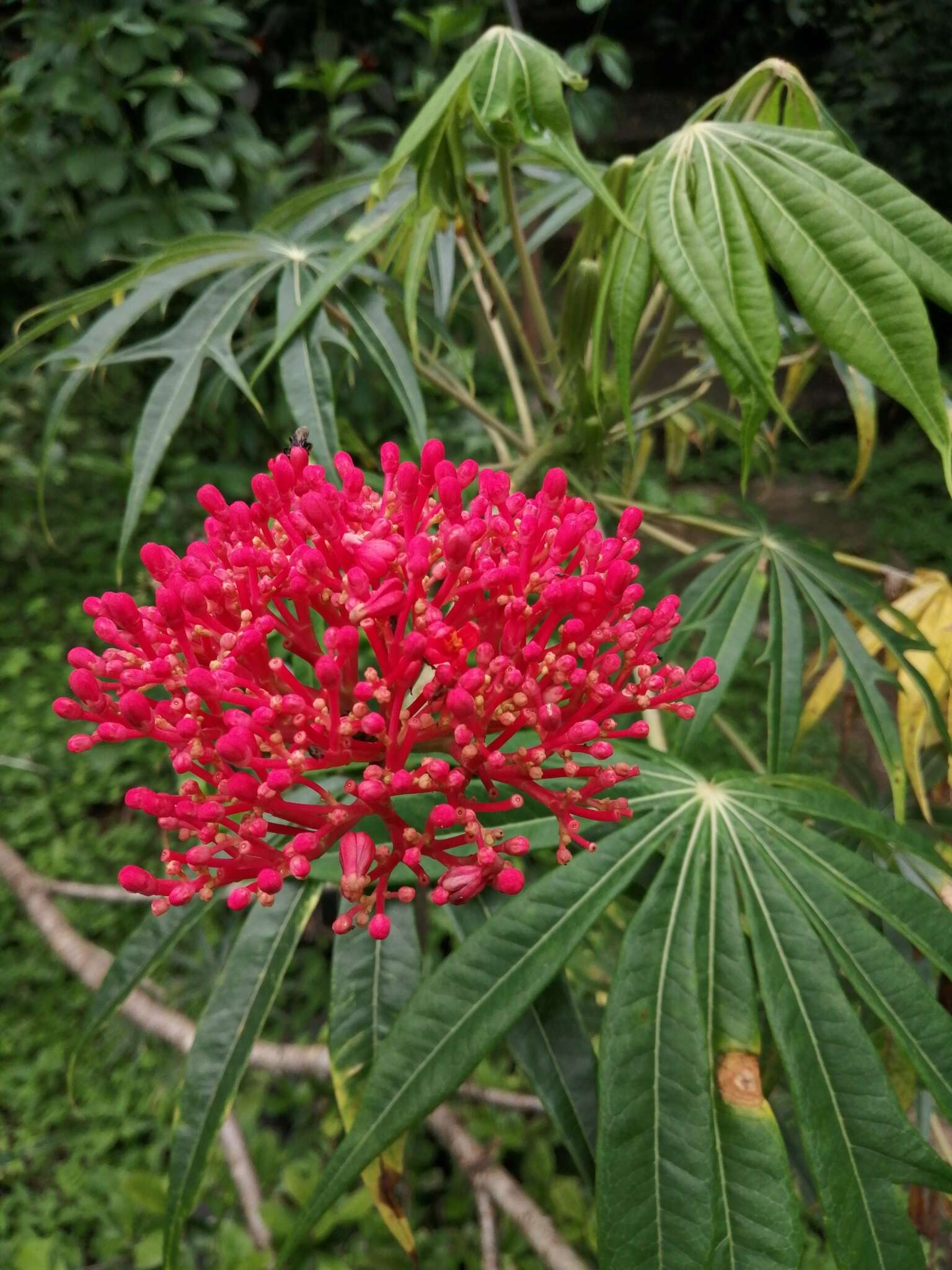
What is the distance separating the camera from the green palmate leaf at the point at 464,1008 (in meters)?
0.65

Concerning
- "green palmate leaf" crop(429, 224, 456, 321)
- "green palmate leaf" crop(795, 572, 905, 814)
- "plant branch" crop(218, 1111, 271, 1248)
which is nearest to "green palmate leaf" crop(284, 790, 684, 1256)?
"green palmate leaf" crop(795, 572, 905, 814)

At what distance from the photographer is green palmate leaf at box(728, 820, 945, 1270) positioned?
61 cm

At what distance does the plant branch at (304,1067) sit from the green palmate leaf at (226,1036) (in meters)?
0.29

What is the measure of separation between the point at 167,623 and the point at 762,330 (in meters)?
0.57

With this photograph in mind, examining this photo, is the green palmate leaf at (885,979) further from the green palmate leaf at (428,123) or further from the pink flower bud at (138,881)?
the green palmate leaf at (428,123)

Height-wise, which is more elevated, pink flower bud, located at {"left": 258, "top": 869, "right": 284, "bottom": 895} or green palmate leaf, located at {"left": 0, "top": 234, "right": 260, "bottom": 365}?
green palmate leaf, located at {"left": 0, "top": 234, "right": 260, "bottom": 365}

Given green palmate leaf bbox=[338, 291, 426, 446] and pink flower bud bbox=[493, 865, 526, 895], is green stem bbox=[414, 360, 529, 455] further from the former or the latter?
pink flower bud bbox=[493, 865, 526, 895]

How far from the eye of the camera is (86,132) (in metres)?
2.44

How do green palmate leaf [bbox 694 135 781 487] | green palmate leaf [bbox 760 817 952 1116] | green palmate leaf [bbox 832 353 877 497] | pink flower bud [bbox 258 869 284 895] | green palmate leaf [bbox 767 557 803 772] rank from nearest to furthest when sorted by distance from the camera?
pink flower bud [bbox 258 869 284 895] → green palmate leaf [bbox 760 817 952 1116] → green palmate leaf [bbox 694 135 781 487] → green palmate leaf [bbox 767 557 803 772] → green palmate leaf [bbox 832 353 877 497]

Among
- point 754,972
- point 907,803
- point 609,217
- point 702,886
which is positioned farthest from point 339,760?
point 907,803

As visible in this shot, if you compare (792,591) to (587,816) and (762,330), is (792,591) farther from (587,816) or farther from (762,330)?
(587,816)

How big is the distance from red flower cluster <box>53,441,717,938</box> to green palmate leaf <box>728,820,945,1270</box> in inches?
8.8

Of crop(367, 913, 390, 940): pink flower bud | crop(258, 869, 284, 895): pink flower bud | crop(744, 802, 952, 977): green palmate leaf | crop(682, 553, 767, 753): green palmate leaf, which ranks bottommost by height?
crop(744, 802, 952, 977): green palmate leaf

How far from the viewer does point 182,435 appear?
9.67ft
